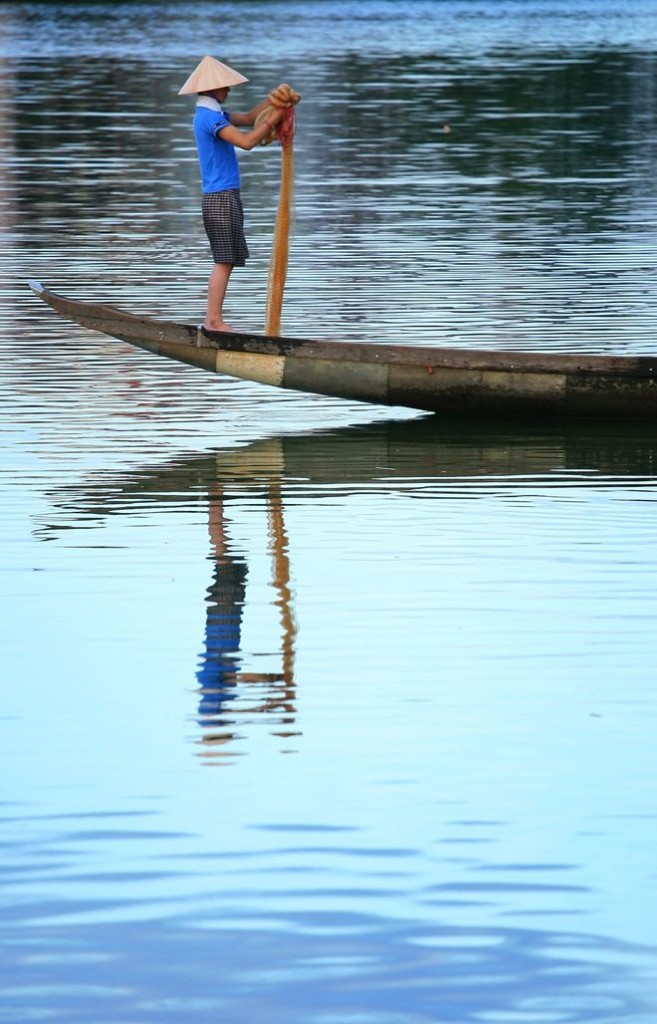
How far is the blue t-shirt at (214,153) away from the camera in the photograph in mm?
12656

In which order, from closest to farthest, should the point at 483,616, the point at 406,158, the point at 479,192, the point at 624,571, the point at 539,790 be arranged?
1. the point at 539,790
2. the point at 483,616
3. the point at 624,571
4. the point at 479,192
5. the point at 406,158

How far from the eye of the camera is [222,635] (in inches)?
326

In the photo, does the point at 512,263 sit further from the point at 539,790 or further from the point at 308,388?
the point at 539,790

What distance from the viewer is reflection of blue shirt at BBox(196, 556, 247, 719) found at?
755 cm

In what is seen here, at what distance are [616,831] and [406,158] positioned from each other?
22.7 metres

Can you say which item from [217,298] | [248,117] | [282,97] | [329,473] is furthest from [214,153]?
[329,473]

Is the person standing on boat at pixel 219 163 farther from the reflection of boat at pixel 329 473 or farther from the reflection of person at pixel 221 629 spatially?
the reflection of person at pixel 221 629

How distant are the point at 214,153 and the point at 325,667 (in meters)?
5.71

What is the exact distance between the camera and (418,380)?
12.1 m

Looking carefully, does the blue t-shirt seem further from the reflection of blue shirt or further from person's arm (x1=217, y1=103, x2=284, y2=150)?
the reflection of blue shirt

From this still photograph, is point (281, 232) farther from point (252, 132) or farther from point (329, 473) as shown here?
point (329, 473)

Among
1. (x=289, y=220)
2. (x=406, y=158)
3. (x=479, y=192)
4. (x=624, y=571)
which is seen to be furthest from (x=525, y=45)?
(x=624, y=571)

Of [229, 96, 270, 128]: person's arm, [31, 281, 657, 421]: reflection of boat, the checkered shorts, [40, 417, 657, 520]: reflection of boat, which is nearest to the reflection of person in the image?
[40, 417, 657, 520]: reflection of boat

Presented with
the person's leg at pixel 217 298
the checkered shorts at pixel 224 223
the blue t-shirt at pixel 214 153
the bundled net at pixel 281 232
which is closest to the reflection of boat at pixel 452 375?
the person's leg at pixel 217 298
